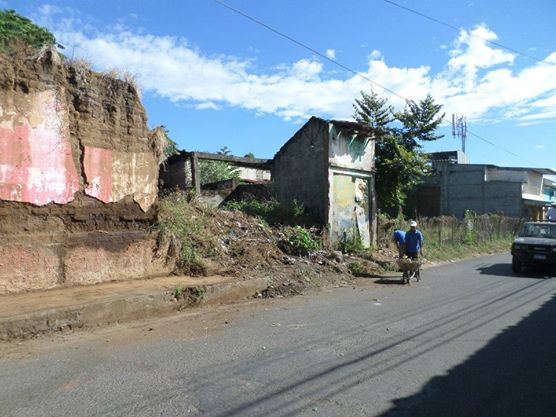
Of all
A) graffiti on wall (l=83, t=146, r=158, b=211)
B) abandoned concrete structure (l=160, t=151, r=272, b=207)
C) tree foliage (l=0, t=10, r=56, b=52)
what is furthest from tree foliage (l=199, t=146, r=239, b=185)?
graffiti on wall (l=83, t=146, r=158, b=211)

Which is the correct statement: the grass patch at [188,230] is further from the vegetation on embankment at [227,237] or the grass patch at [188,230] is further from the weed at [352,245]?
the weed at [352,245]

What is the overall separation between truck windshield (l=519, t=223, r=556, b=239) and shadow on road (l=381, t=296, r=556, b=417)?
412 inches

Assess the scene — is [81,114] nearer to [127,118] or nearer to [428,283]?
[127,118]

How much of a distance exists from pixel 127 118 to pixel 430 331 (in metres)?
7.36

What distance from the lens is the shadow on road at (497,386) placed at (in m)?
4.22

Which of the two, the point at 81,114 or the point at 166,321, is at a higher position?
the point at 81,114

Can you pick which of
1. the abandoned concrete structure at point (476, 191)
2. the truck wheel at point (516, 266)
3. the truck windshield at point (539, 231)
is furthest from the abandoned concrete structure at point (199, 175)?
the abandoned concrete structure at point (476, 191)

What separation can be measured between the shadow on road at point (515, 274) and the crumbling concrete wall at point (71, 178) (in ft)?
35.5

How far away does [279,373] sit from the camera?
16.8 ft

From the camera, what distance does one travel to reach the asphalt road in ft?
14.0

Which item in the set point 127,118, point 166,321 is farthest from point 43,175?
point 166,321

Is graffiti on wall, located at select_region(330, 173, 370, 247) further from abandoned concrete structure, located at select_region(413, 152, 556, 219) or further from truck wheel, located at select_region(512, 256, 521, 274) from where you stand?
abandoned concrete structure, located at select_region(413, 152, 556, 219)

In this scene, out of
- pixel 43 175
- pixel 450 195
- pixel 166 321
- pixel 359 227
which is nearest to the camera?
pixel 166 321

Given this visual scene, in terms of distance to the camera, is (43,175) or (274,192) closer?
(43,175)
